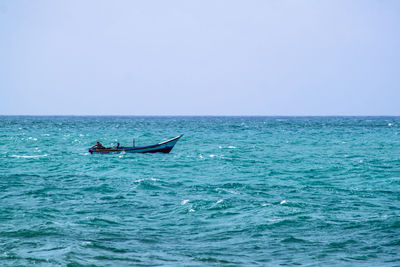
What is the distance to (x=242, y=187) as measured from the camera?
74.1 ft

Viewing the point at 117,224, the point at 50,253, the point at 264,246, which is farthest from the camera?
the point at 117,224

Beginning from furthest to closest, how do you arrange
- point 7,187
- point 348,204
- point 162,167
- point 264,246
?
point 162,167
point 7,187
point 348,204
point 264,246

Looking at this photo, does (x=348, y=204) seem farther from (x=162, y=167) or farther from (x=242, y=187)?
(x=162, y=167)

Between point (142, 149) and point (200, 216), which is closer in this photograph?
point (200, 216)

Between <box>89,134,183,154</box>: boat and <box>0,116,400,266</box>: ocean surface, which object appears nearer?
<box>0,116,400,266</box>: ocean surface

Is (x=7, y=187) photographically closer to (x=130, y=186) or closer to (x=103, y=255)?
(x=130, y=186)

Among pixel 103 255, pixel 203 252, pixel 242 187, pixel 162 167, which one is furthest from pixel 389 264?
pixel 162 167

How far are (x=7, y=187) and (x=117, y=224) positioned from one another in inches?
372

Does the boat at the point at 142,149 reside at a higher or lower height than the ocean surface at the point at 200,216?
higher

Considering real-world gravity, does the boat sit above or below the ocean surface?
above

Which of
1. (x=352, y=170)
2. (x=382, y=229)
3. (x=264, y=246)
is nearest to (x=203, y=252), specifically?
(x=264, y=246)

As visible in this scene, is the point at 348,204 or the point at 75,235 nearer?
the point at 75,235

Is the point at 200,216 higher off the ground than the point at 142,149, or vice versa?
the point at 142,149

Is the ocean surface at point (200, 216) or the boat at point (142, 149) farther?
the boat at point (142, 149)
